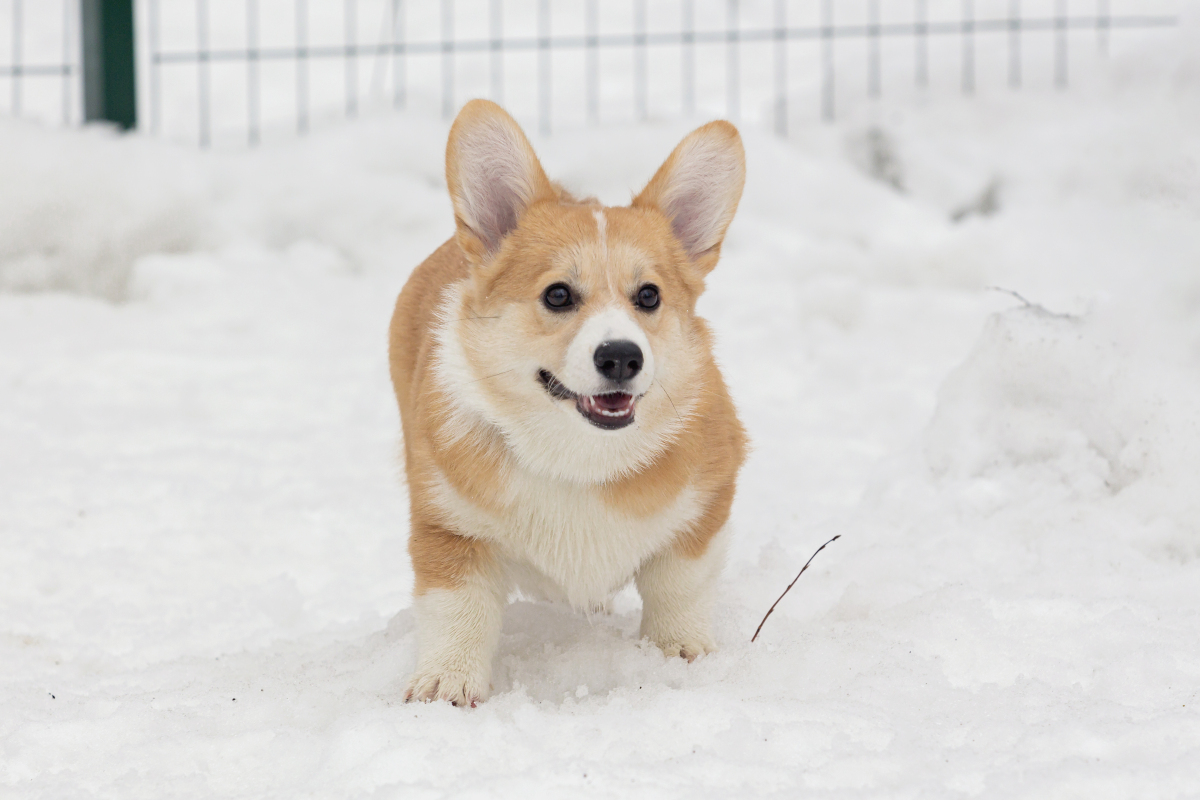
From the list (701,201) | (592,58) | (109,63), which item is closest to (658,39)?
(592,58)

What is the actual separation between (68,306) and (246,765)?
418cm

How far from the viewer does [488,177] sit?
2424 mm

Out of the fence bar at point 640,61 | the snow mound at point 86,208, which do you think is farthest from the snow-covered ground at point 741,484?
the fence bar at point 640,61

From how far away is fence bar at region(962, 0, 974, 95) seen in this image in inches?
232

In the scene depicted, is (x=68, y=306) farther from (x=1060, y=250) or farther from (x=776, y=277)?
(x=1060, y=250)

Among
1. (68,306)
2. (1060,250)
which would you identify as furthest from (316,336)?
(1060,250)

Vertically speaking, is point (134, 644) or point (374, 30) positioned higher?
point (374, 30)

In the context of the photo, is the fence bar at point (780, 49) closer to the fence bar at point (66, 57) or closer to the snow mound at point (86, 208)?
the snow mound at point (86, 208)

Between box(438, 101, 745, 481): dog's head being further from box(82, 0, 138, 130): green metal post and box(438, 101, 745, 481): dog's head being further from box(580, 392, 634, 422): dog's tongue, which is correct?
box(82, 0, 138, 130): green metal post

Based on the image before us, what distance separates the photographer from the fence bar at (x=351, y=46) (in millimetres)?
5770

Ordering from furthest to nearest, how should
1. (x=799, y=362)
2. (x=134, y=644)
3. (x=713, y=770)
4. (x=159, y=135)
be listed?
1. (x=159, y=135)
2. (x=799, y=362)
3. (x=134, y=644)
4. (x=713, y=770)

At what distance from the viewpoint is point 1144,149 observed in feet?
17.7

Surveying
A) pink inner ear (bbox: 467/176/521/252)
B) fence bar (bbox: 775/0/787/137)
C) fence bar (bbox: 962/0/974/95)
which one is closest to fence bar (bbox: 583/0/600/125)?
fence bar (bbox: 775/0/787/137)

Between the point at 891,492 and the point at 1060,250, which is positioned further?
the point at 1060,250
